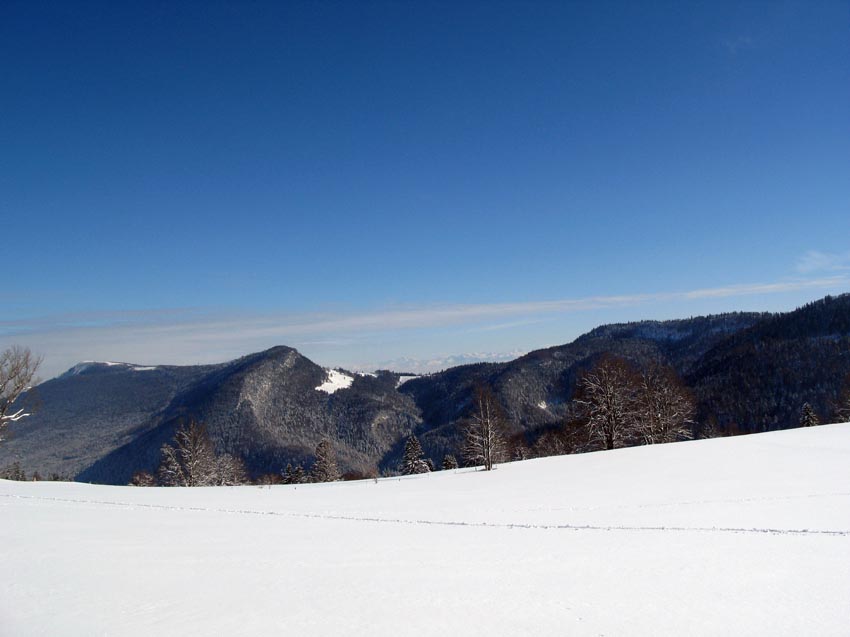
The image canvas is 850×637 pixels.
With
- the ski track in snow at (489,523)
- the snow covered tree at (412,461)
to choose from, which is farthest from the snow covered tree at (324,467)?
the ski track in snow at (489,523)

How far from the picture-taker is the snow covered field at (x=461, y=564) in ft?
23.0

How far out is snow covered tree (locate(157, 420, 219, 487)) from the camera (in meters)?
47.5

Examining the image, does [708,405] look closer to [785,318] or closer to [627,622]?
[785,318]

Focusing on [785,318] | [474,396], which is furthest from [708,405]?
[474,396]

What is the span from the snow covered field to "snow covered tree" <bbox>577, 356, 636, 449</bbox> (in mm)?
17616

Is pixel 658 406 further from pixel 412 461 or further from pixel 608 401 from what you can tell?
pixel 412 461

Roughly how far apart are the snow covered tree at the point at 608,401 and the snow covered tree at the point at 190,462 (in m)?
37.3

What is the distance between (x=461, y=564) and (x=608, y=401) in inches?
1256

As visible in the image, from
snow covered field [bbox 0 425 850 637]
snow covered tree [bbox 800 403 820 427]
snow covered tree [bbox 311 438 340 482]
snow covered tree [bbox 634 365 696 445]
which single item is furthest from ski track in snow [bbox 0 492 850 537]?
snow covered tree [bbox 800 403 820 427]

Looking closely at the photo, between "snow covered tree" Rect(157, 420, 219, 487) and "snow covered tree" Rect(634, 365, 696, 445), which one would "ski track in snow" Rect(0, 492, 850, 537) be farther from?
"snow covered tree" Rect(634, 365, 696, 445)

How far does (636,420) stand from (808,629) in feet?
126

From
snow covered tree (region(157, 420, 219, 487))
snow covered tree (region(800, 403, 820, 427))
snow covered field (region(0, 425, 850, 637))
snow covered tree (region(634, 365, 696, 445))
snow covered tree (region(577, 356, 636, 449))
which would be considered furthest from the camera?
snow covered tree (region(800, 403, 820, 427))

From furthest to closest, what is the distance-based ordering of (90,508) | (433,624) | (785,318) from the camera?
(785,318)
(90,508)
(433,624)

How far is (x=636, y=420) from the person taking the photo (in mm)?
42094
